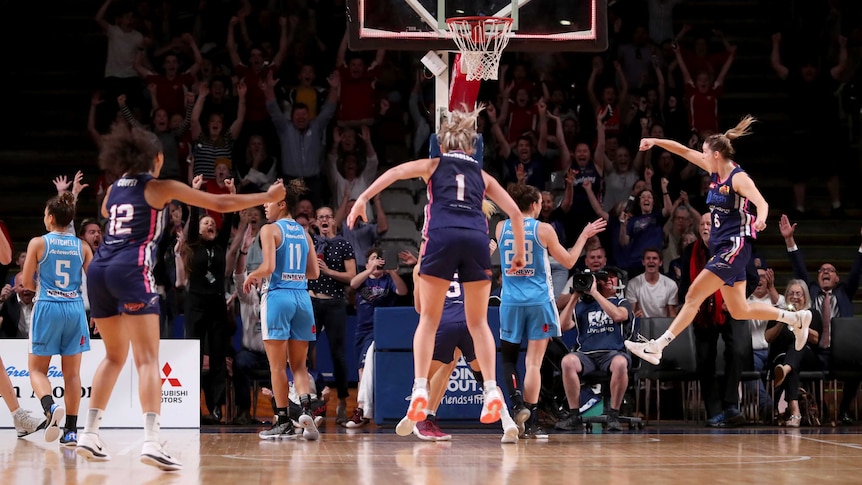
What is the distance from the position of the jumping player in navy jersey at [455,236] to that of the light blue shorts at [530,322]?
1.90 m

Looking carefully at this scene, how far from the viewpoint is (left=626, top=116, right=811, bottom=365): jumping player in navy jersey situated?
9.88 metres

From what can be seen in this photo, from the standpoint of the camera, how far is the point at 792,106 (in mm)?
18641

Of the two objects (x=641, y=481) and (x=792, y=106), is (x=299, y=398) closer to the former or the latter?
(x=641, y=481)

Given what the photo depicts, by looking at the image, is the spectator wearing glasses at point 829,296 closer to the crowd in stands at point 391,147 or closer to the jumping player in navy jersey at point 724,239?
the crowd in stands at point 391,147

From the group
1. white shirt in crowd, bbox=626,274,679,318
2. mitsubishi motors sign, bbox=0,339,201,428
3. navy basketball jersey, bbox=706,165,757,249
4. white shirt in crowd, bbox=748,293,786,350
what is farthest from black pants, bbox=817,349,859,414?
mitsubishi motors sign, bbox=0,339,201,428

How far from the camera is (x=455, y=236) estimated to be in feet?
27.1

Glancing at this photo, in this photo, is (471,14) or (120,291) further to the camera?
(471,14)

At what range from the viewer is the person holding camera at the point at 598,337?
38.4 ft

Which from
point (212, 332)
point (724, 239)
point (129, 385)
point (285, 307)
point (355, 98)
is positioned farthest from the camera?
point (355, 98)

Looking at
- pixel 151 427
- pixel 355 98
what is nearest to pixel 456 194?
pixel 151 427

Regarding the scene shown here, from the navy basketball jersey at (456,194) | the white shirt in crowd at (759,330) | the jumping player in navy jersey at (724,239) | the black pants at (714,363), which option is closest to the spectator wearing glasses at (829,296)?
the white shirt in crowd at (759,330)

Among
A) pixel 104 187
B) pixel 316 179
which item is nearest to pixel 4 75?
pixel 104 187

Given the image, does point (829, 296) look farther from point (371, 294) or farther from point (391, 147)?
point (391, 147)

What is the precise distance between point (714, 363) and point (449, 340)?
12.9ft
